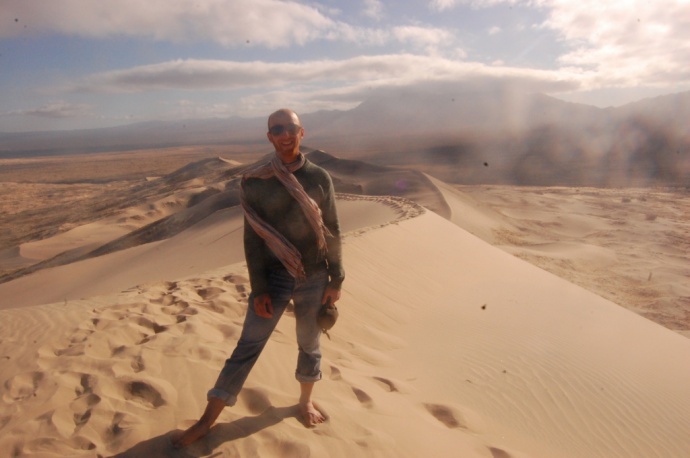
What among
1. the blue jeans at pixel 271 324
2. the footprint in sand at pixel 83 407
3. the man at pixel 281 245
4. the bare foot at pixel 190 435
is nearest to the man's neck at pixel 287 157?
the man at pixel 281 245

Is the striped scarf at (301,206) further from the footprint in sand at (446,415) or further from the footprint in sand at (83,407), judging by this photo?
the footprint in sand at (446,415)

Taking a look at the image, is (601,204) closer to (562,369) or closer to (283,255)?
(562,369)

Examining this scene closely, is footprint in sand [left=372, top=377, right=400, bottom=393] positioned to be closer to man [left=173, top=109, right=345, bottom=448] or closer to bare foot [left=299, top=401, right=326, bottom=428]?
bare foot [left=299, top=401, right=326, bottom=428]

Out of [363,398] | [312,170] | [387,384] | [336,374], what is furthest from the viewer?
[387,384]

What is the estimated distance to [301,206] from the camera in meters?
2.40

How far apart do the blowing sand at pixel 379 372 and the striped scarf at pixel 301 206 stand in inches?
34.7

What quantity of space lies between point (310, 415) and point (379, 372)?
1205 mm

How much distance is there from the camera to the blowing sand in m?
2.58

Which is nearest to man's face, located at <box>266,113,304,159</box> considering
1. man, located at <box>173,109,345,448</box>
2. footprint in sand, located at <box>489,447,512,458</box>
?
man, located at <box>173,109,345,448</box>

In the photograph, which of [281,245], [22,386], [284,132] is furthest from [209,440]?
[284,132]

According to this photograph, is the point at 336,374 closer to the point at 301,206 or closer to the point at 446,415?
the point at 446,415

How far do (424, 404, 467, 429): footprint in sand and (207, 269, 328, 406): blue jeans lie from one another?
47.2 inches

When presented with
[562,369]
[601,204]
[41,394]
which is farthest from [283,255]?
[601,204]

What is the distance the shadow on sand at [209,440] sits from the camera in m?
2.31
